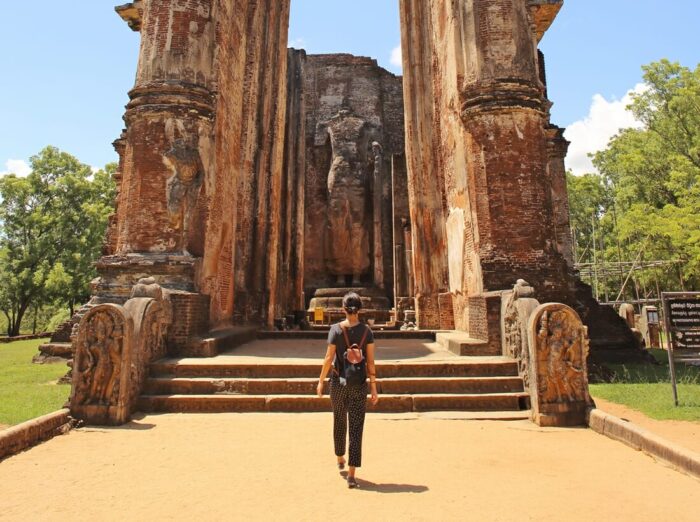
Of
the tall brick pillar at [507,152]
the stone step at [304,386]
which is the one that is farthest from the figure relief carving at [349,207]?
the stone step at [304,386]

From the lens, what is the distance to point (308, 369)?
598 centimetres

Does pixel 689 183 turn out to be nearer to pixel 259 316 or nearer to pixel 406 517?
pixel 259 316

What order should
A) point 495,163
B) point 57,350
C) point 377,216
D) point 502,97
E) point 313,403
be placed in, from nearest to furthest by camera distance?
point 313,403 < point 495,163 < point 502,97 < point 57,350 < point 377,216

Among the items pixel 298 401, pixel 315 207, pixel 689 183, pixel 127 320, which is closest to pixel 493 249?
pixel 298 401

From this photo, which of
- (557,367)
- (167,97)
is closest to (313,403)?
(557,367)

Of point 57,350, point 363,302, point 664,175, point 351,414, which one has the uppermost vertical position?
point 664,175

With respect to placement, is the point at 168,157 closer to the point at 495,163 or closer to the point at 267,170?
the point at 267,170

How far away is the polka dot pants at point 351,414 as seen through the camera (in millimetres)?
3143

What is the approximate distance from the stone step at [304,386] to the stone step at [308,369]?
0.23 m

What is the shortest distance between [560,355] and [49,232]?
93.0 feet

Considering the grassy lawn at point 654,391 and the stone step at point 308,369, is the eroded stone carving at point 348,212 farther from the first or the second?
the stone step at point 308,369

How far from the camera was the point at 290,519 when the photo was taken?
2.66 m

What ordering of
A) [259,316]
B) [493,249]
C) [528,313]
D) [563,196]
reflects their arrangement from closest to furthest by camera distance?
[528,313]
[493,249]
[259,316]
[563,196]

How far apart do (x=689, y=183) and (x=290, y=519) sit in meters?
22.4
